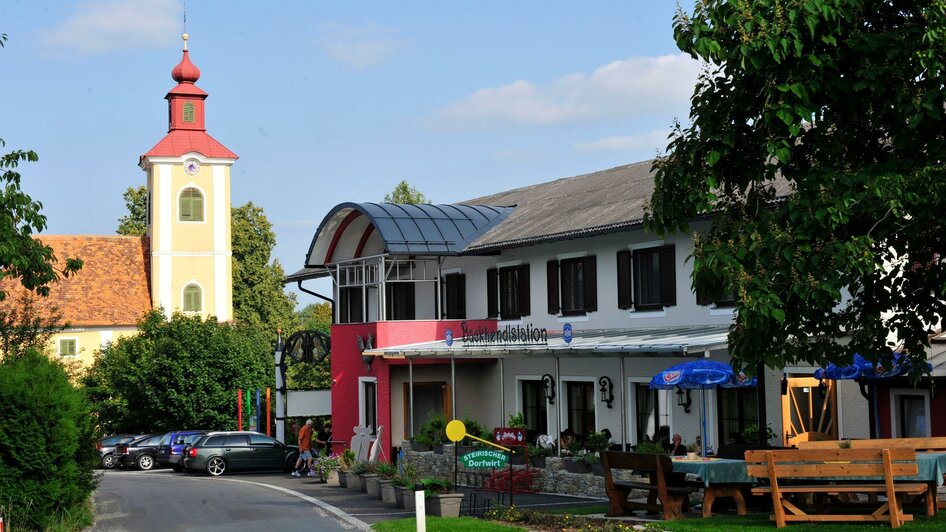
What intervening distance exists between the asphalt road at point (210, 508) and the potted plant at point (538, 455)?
4194mm

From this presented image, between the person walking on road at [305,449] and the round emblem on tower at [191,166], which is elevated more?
the round emblem on tower at [191,166]

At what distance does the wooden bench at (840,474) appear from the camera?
47.7ft

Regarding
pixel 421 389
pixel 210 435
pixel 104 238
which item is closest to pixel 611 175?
pixel 421 389

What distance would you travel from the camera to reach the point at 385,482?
24188mm

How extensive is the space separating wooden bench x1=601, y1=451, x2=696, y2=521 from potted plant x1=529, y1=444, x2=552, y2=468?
A: 274 inches

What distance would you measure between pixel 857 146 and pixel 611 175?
22716mm

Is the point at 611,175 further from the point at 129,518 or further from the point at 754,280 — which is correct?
the point at 754,280

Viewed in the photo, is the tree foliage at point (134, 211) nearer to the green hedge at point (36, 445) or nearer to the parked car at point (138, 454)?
the parked car at point (138, 454)

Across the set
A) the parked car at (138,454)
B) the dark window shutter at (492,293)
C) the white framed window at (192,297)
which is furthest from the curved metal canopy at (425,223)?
the white framed window at (192,297)

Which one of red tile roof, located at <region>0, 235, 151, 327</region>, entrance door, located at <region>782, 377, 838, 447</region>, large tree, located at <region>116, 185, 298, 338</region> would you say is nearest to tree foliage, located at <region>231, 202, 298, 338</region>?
large tree, located at <region>116, 185, 298, 338</region>

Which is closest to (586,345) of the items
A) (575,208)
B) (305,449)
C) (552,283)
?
(552,283)

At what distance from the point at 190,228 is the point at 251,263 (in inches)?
472

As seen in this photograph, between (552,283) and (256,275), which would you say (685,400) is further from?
(256,275)

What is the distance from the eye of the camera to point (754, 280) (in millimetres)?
12797
